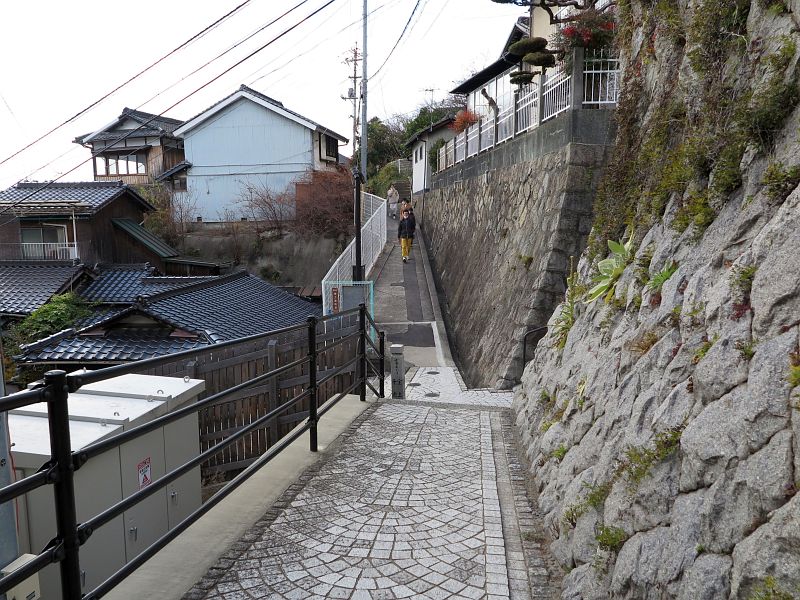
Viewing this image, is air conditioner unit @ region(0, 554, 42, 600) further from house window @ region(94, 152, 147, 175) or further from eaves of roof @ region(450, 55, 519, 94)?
house window @ region(94, 152, 147, 175)

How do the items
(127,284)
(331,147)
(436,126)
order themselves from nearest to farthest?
(127,284), (436,126), (331,147)

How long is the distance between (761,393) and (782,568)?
65 cm

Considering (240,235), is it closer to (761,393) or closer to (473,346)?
(473,346)

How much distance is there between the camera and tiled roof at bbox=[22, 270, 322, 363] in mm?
11523

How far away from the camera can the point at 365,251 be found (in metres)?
18.7

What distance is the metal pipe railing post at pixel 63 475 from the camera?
1791 millimetres

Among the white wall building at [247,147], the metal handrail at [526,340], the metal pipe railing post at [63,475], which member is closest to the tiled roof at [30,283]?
the white wall building at [247,147]

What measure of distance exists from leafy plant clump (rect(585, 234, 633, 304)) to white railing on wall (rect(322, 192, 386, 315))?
34.0 feet

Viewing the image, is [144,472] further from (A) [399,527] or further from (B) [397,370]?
(B) [397,370]

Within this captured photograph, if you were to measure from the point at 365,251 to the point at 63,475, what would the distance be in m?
17.0

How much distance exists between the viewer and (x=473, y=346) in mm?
12492

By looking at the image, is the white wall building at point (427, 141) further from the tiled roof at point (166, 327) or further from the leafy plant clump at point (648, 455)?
the leafy plant clump at point (648, 455)

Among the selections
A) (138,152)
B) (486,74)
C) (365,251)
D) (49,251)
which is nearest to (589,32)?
(365,251)

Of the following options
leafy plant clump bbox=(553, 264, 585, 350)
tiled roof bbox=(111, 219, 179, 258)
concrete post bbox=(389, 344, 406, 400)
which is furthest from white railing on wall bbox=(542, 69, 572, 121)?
tiled roof bbox=(111, 219, 179, 258)
